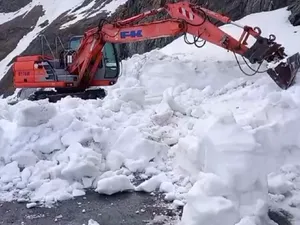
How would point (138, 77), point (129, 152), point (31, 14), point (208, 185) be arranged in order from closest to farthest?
point (208, 185) → point (129, 152) → point (138, 77) → point (31, 14)

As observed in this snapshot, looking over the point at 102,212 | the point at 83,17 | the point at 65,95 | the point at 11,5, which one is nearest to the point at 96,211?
the point at 102,212

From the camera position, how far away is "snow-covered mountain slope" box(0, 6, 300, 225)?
16.7ft

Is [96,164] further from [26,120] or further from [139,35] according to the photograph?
[139,35]

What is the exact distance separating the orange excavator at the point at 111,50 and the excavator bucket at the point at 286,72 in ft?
0.12

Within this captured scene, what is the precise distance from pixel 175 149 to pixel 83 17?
1412 inches

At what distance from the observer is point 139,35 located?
392 inches

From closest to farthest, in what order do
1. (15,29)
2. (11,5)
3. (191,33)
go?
(191,33) < (15,29) < (11,5)

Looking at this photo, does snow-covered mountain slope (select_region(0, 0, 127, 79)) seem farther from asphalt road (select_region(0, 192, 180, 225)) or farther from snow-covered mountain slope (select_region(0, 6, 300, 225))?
asphalt road (select_region(0, 192, 180, 225))

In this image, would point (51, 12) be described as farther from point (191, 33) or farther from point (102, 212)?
point (102, 212)

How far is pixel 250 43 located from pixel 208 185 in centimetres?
562

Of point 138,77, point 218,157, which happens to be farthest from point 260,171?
point 138,77

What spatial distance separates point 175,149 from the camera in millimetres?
6621

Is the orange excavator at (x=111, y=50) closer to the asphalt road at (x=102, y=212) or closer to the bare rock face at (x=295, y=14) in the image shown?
the bare rock face at (x=295, y=14)

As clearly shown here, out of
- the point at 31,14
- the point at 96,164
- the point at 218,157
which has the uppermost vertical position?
the point at 218,157
